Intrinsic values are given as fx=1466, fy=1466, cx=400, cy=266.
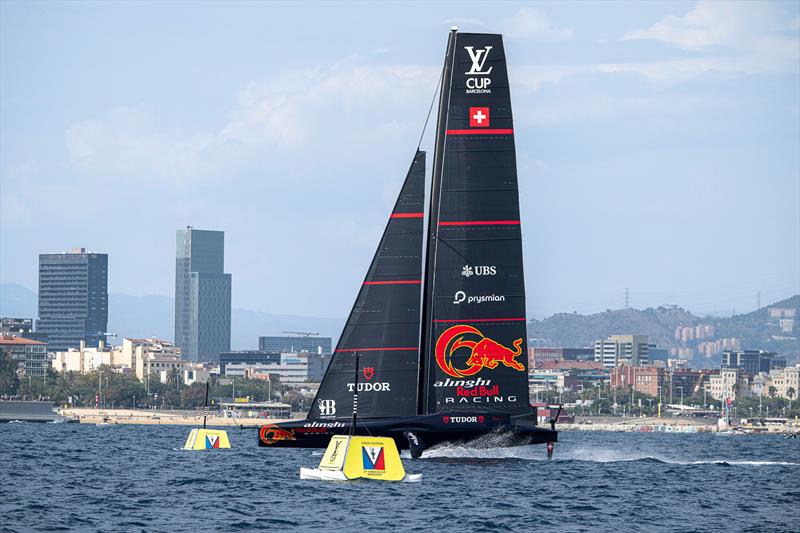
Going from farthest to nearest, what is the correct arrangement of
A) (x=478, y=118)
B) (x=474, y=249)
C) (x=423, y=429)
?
(x=478, y=118), (x=474, y=249), (x=423, y=429)

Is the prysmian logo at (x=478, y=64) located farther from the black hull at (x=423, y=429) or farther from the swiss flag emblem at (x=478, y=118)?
the black hull at (x=423, y=429)

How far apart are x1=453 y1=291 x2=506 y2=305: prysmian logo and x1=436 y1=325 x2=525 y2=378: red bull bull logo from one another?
3.11ft

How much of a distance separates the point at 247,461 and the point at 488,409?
50.0ft

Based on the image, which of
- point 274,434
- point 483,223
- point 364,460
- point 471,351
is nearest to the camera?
point 364,460

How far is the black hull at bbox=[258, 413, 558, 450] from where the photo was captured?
52.5 metres

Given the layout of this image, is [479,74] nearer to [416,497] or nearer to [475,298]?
[475,298]

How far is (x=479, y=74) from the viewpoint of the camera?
53.3 metres

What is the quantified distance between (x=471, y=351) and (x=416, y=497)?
11379 millimetres

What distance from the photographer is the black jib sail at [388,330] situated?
53844 mm

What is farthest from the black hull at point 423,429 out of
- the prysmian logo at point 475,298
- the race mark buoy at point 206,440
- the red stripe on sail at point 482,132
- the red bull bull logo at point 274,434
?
the race mark buoy at point 206,440

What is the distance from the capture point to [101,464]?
6112 centimetres

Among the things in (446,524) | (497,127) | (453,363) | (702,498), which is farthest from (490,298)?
(446,524)

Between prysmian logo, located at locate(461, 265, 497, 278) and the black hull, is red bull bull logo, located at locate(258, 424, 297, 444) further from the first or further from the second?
prysmian logo, located at locate(461, 265, 497, 278)

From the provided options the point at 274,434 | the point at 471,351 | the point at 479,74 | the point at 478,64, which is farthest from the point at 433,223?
the point at 274,434
